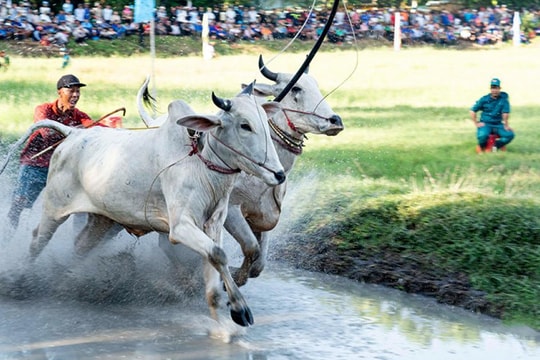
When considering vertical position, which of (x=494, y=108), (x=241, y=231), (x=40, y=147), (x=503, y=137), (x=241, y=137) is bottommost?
(x=503, y=137)

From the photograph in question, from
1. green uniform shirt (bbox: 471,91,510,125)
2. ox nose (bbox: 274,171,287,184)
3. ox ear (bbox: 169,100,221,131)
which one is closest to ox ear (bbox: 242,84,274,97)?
ox ear (bbox: 169,100,221,131)

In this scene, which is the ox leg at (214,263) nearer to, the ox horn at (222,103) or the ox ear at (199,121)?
the ox ear at (199,121)

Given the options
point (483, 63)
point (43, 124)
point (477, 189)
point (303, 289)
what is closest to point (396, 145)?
point (477, 189)

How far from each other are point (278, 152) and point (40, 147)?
7.07 feet

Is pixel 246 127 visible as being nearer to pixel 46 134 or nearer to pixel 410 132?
pixel 46 134

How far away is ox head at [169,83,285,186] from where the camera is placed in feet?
22.1

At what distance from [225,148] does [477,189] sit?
174 inches

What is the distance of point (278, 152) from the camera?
25.8 feet

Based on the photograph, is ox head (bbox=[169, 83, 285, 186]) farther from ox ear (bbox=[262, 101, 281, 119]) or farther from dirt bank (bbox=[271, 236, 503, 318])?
dirt bank (bbox=[271, 236, 503, 318])

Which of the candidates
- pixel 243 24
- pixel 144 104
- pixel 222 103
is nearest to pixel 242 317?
pixel 222 103

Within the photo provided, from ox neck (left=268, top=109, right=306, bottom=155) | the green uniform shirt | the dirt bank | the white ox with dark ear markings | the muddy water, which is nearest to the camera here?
the white ox with dark ear markings

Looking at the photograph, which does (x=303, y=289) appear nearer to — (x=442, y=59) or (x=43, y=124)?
(x=43, y=124)

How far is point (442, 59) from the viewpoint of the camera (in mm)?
30953

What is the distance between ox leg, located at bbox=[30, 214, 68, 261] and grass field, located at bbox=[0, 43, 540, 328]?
6.81ft
